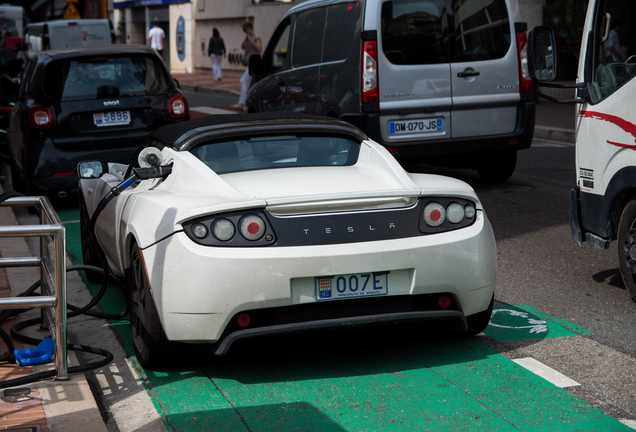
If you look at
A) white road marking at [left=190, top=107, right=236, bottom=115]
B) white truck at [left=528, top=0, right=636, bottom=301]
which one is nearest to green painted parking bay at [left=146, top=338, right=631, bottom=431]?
white truck at [left=528, top=0, right=636, bottom=301]

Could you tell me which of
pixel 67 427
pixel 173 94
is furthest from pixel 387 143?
pixel 67 427

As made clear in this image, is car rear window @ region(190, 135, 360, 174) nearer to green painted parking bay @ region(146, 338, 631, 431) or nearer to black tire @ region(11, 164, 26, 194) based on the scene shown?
green painted parking bay @ region(146, 338, 631, 431)

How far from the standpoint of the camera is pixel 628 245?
19.5ft

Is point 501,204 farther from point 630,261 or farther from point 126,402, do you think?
point 126,402

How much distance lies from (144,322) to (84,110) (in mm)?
5464

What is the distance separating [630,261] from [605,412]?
6.43 feet

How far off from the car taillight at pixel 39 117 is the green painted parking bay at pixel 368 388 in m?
4.71

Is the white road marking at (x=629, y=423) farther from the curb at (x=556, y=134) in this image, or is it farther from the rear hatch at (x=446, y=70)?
the curb at (x=556, y=134)

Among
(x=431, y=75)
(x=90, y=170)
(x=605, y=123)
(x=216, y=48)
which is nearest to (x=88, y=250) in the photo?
(x=90, y=170)

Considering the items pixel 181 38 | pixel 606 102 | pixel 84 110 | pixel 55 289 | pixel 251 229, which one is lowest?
pixel 55 289

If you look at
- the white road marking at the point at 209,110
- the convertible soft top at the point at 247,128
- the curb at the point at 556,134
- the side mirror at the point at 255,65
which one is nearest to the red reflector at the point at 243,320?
the convertible soft top at the point at 247,128

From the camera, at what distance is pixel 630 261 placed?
5.91 m

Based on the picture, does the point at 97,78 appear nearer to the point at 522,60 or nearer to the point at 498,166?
the point at 522,60

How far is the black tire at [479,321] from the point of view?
5.08 meters
